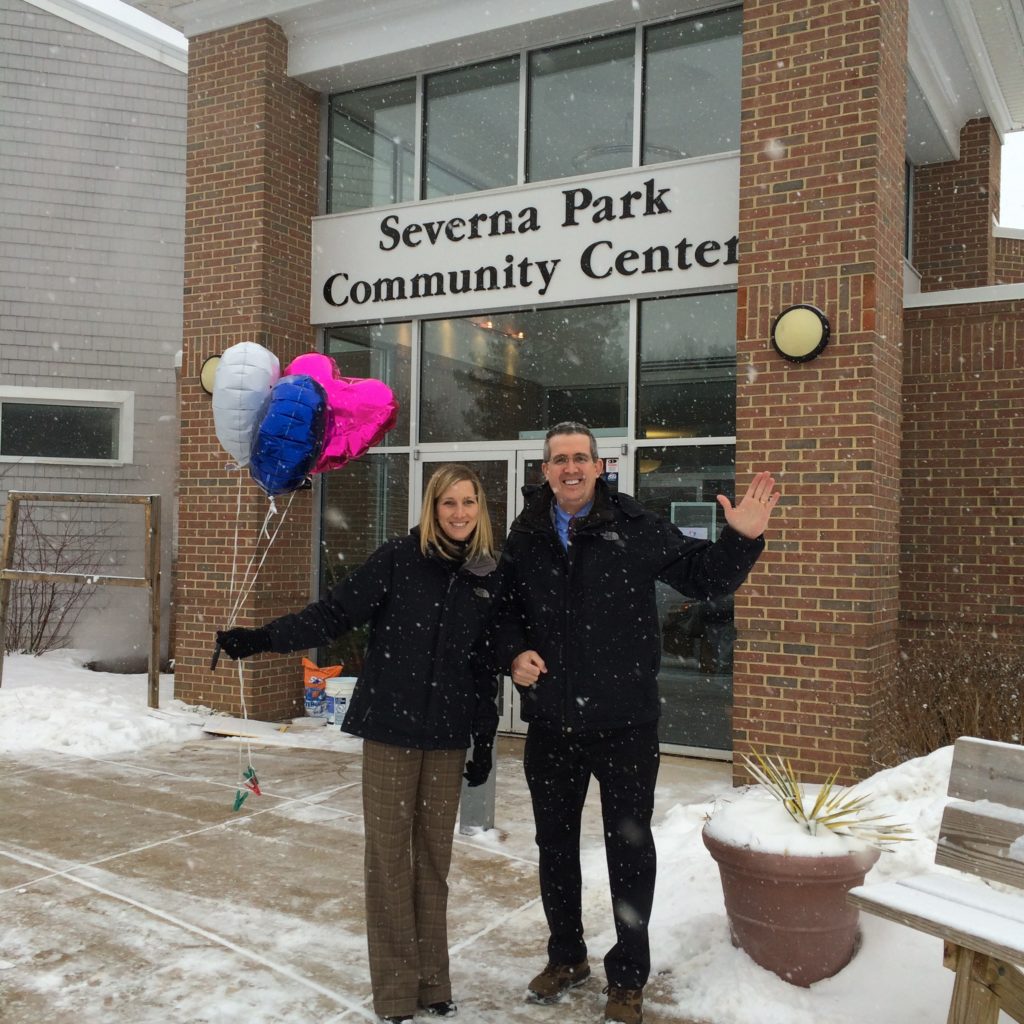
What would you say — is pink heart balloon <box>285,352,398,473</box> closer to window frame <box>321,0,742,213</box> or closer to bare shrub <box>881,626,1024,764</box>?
window frame <box>321,0,742,213</box>

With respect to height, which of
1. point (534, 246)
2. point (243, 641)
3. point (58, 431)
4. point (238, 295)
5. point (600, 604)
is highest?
point (534, 246)

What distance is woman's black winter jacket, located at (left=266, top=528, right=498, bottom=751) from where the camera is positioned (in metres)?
3.45

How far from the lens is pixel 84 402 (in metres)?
11.8

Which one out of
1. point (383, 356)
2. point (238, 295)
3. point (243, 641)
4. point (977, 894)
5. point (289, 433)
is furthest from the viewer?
point (383, 356)

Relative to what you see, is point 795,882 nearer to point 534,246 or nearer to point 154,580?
point 534,246

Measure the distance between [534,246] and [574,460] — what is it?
16.7 feet

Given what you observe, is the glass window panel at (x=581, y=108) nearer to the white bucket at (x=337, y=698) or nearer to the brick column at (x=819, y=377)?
the brick column at (x=819, y=377)

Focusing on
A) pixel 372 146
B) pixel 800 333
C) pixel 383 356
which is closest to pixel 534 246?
pixel 383 356

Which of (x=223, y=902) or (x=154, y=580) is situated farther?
(x=154, y=580)

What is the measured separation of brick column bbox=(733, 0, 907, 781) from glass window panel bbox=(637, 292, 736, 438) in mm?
809

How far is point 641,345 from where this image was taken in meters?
7.98

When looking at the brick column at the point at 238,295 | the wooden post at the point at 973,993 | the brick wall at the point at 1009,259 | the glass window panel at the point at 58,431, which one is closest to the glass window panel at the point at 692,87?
the brick column at the point at 238,295

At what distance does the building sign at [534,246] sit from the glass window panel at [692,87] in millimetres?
324

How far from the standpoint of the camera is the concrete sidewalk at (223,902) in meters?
3.68
